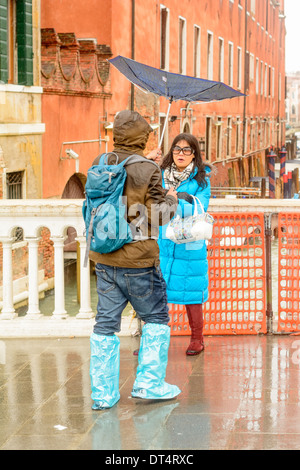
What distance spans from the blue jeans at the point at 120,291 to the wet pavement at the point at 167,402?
0.43 meters

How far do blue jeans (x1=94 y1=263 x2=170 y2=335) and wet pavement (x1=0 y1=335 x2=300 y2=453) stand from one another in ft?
1.42

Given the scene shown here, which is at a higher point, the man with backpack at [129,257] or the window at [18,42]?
the window at [18,42]

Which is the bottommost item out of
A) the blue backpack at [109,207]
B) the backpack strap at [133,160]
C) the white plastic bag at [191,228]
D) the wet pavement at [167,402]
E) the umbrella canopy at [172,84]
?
the wet pavement at [167,402]

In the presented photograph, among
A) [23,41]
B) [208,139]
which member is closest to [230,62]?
[208,139]

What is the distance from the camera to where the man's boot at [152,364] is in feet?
14.1

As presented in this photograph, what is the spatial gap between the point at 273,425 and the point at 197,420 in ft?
1.15

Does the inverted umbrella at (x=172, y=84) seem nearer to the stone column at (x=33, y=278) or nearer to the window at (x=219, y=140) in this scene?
the stone column at (x=33, y=278)

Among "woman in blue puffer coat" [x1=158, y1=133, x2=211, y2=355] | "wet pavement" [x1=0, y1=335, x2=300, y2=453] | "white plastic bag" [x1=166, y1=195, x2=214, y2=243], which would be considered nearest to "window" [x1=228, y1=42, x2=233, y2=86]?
"wet pavement" [x1=0, y1=335, x2=300, y2=453]

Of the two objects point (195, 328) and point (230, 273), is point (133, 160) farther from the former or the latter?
point (230, 273)

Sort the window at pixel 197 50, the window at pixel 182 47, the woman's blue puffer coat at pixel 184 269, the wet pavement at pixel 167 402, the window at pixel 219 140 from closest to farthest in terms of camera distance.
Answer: the wet pavement at pixel 167 402 → the woman's blue puffer coat at pixel 184 269 → the window at pixel 182 47 → the window at pixel 197 50 → the window at pixel 219 140

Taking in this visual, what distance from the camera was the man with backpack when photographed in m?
4.09

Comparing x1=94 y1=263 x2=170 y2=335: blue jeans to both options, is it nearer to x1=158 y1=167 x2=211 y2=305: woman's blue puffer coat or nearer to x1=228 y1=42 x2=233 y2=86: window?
x1=158 y1=167 x2=211 y2=305: woman's blue puffer coat

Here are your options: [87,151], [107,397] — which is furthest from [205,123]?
[107,397]

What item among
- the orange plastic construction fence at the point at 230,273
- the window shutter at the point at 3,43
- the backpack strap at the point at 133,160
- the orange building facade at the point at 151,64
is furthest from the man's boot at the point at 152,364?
the window shutter at the point at 3,43
